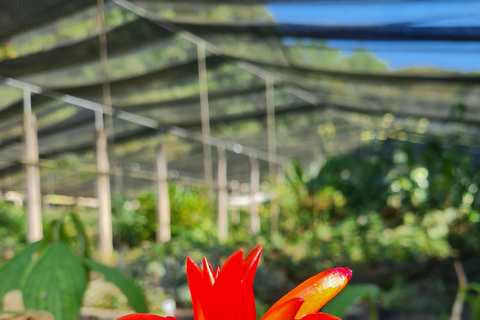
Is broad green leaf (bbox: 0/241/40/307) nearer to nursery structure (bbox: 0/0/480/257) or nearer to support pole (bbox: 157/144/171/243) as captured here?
nursery structure (bbox: 0/0/480/257)

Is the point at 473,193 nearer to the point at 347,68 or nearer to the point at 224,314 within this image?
the point at 347,68

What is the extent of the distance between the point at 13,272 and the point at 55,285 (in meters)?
0.08

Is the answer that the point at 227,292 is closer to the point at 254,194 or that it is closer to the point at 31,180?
the point at 31,180

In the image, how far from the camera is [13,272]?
0.52 m

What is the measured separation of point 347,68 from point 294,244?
7.80 feet

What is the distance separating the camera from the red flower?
27cm

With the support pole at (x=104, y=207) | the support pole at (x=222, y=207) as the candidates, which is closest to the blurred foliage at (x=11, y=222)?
the support pole at (x=104, y=207)

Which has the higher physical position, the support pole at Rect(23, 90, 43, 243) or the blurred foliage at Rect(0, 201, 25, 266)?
the support pole at Rect(23, 90, 43, 243)

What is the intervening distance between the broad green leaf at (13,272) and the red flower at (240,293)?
307 millimetres

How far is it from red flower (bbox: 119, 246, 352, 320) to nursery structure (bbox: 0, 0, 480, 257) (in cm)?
308

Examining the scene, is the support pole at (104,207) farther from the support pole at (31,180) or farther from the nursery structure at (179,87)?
the support pole at (31,180)

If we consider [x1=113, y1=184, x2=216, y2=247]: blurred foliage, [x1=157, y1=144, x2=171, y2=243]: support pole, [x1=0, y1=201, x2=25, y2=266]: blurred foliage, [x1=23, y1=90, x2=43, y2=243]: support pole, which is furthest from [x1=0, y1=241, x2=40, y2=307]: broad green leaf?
[x1=113, y1=184, x2=216, y2=247]: blurred foliage

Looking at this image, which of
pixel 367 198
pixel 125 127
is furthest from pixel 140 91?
pixel 367 198

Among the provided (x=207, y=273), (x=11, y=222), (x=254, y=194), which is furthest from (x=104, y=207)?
(x=207, y=273)
